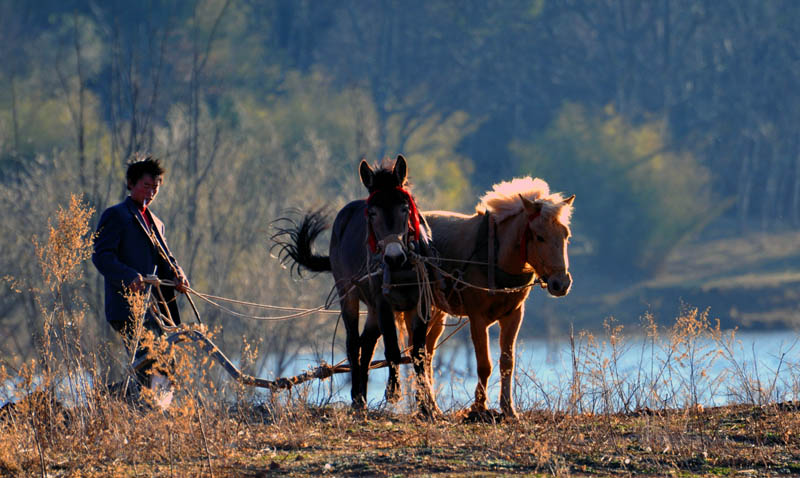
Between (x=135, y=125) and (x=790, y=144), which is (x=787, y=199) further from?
(x=135, y=125)

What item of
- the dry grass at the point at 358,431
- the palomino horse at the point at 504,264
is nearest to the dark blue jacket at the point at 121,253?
the dry grass at the point at 358,431

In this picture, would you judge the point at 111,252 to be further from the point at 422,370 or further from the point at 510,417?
the point at 510,417

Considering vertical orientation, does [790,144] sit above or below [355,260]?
above

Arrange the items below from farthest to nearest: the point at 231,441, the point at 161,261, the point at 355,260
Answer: the point at 355,260 → the point at 161,261 → the point at 231,441

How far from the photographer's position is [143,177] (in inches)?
287

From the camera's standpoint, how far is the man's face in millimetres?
7309

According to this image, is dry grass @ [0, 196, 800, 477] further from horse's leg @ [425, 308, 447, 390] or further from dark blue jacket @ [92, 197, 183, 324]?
horse's leg @ [425, 308, 447, 390]

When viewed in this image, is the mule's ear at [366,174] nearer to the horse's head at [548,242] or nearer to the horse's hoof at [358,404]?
the horse's head at [548,242]

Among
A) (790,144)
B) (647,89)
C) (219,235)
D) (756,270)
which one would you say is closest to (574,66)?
(647,89)

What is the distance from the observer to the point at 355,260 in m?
8.73

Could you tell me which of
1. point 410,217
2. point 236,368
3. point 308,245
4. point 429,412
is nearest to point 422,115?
point 308,245

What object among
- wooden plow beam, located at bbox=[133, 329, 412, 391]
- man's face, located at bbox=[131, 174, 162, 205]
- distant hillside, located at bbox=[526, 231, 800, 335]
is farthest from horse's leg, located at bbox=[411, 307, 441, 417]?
distant hillside, located at bbox=[526, 231, 800, 335]

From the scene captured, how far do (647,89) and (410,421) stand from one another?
44395 millimetres

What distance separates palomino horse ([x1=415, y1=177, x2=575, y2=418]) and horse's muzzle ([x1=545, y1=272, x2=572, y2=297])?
0.04 ft
